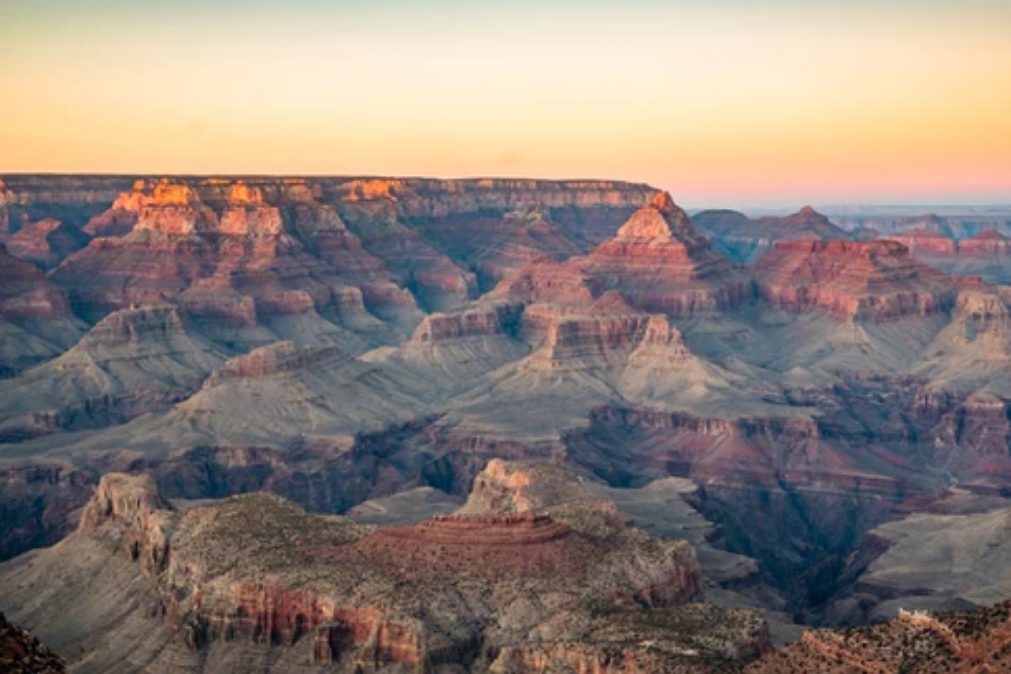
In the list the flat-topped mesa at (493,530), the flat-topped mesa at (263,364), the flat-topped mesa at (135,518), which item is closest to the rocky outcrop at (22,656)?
the flat-topped mesa at (493,530)

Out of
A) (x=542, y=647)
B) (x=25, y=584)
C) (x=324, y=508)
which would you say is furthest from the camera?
(x=324, y=508)

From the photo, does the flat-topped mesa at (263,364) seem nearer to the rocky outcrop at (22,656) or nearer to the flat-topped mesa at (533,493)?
the flat-topped mesa at (533,493)

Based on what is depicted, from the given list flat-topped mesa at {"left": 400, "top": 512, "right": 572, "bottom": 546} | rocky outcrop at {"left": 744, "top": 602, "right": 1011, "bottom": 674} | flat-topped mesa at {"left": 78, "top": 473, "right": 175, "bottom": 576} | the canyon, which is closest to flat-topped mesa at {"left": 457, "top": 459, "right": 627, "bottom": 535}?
the canyon

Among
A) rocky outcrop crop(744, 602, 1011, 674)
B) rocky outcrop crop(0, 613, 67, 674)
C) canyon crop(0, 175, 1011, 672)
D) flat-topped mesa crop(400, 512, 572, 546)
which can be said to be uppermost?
rocky outcrop crop(0, 613, 67, 674)

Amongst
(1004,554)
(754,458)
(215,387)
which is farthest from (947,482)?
(215,387)

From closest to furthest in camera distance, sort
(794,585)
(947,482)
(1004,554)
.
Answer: (1004,554) → (794,585) → (947,482)

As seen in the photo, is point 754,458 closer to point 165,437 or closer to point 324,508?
point 324,508

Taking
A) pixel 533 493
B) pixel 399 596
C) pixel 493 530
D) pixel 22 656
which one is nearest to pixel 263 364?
pixel 533 493

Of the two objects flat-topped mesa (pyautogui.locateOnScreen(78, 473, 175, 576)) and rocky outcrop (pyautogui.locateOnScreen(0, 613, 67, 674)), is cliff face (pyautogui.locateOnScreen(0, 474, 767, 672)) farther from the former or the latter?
rocky outcrop (pyautogui.locateOnScreen(0, 613, 67, 674))

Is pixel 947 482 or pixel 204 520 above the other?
pixel 204 520

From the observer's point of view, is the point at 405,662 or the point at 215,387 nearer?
the point at 405,662

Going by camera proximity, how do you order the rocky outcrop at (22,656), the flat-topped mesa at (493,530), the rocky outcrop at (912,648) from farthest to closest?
the flat-topped mesa at (493,530) → the rocky outcrop at (912,648) → the rocky outcrop at (22,656)
